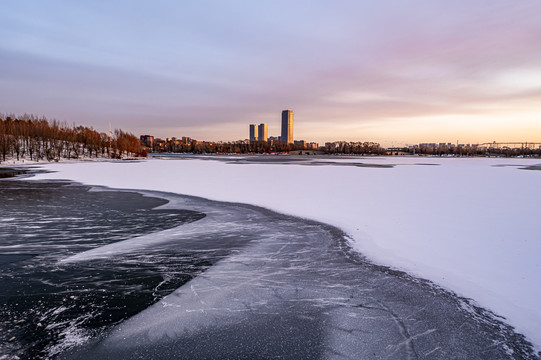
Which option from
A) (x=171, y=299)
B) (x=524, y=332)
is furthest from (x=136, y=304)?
(x=524, y=332)

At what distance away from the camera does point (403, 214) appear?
1036 centimetres

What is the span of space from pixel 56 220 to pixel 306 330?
865 centimetres

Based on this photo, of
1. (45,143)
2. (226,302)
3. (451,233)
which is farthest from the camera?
(45,143)

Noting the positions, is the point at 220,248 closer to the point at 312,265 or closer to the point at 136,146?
the point at 312,265

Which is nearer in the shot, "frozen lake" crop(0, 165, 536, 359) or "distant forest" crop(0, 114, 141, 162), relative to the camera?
"frozen lake" crop(0, 165, 536, 359)

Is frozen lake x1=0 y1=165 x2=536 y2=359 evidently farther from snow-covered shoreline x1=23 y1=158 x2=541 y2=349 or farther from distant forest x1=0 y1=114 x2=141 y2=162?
distant forest x1=0 y1=114 x2=141 y2=162

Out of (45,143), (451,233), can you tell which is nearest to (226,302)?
(451,233)

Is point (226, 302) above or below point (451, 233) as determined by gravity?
below

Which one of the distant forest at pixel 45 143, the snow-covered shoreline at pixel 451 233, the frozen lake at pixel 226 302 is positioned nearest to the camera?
the frozen lake at pixel 226 302

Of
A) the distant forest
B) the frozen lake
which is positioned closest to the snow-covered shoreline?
the frozen lake

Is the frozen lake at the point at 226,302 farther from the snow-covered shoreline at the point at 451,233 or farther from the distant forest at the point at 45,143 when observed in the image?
the distant forest at the point at 45,143

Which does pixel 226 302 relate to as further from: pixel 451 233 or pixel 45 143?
pixel 45 143

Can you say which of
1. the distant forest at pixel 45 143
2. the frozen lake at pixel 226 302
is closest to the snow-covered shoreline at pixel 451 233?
the frozen lake at pixel 226 302

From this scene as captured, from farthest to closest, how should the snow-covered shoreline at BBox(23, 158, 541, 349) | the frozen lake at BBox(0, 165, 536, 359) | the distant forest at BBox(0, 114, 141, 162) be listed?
the distant forest at BBox(0, 114, 141, 162) < the snow-covered shoreline at BBox(23, 158, 541, 349) < the frozen lake at BBox(0, 165, 536, 359)
